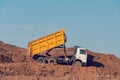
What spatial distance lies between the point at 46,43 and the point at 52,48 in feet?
2.35

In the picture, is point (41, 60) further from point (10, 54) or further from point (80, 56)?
point (80, 56)

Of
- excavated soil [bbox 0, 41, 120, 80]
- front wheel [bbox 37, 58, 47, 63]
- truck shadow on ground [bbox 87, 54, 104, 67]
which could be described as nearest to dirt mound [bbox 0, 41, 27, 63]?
excavated soil [bbox 0, 41, 120, 80]

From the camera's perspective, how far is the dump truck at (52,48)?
3866 centimetres

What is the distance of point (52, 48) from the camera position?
129ft

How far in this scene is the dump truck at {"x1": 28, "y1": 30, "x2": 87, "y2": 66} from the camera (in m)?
38.7

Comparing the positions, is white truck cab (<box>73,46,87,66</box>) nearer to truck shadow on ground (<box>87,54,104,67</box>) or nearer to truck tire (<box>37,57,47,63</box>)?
truck tire (<box>37,57,47,63</box>)

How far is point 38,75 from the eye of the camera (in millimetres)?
34875

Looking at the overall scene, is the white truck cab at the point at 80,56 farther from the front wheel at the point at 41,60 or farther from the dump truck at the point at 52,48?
the front wheel at the point at 41,60

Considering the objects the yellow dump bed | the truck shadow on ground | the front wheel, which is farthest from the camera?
the truck shadow on ground

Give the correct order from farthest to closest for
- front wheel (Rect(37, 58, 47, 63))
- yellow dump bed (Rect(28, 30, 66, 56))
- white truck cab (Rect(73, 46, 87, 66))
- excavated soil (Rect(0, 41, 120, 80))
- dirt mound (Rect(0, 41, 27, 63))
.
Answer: dirt mound (Rect(0, 41, 27, 63))
front wheel (Rect(37, 58, 47, 63))
white truck cab (Rect(73, 46, 87, 66))
yellow dump bed (Rect(28, 30, 66, 56))
excavated soil (Rect(0, 41, 120, 80))

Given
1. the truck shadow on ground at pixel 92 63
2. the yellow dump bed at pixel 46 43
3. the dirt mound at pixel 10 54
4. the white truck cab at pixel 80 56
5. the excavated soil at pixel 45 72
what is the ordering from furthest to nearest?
the truck shadow on ground at pixel 92 63, the dirt mound at pixel 10 54, the white truck cab at pixel 80 56, the yellow dump bed at pixel 46 43, the excavated soil at pixel 45 72

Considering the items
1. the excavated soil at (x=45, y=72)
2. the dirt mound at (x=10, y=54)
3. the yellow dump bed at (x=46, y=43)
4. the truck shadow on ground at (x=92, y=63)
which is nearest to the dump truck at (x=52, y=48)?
the yellow dump bed at (x=46, y=43)

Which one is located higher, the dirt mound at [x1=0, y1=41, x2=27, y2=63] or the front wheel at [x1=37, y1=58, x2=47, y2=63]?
the dirt mound at [x1=0, y1=41, x2=27, y2=63]

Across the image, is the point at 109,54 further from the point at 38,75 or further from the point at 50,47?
the point at 38,75
